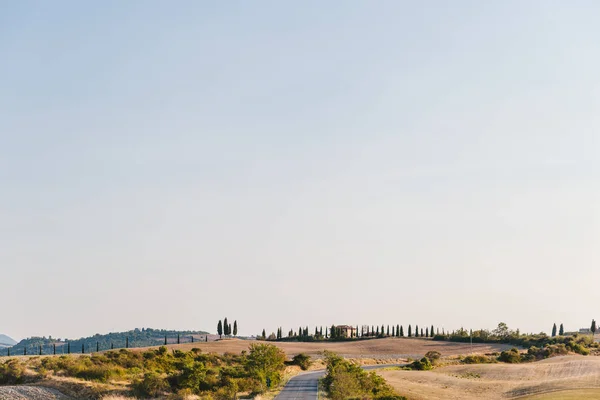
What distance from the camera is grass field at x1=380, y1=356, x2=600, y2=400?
64.9 metres

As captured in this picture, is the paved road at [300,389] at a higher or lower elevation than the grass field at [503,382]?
higher

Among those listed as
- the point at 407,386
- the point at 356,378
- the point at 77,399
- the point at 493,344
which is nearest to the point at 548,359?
the point at 493,344

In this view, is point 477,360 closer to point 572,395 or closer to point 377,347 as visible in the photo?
point 377,347

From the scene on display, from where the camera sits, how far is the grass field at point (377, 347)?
127 meters

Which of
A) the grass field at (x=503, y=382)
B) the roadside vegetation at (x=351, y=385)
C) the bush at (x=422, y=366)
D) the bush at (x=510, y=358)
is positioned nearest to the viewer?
the roadside vegetation at (x=351, y=385)

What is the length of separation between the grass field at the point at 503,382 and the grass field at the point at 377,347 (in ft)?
125

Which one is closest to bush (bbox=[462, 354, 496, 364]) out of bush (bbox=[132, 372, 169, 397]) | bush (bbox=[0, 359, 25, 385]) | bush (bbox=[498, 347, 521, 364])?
bush (bbox=[498, 347, 521, 364])

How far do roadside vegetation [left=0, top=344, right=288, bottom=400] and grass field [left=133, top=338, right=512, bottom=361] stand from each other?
51.5 meters

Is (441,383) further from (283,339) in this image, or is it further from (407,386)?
(283,339)

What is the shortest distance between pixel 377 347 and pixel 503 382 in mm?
68472

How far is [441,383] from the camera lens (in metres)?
75.0

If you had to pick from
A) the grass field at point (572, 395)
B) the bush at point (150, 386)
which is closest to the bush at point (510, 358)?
the grass field at point (572, 395)

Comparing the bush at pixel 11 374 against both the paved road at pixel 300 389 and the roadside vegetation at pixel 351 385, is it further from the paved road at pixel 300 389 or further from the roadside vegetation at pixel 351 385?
the roadside vegetation at pixel 351 385

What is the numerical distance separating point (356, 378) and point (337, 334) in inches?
4716
